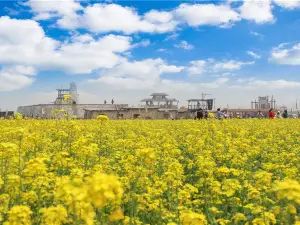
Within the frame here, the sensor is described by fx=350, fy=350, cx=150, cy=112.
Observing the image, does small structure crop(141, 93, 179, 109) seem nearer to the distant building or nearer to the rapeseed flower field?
the distant building

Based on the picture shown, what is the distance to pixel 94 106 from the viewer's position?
58.0 metres

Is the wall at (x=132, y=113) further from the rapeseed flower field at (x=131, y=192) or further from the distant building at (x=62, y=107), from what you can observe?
the rapeseed flower field at (x=131, y=192)

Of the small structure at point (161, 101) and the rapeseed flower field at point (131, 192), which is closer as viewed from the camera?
the rapeseed flower field at point (131, 192)

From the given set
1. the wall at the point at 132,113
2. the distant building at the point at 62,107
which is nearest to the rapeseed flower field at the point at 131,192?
the wall at the point at 132,113

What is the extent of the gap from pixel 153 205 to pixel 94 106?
54.4m

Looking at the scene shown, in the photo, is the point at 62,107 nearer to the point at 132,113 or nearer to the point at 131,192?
the point at 132,113

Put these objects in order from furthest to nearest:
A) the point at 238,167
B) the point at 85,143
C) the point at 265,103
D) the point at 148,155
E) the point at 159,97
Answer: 1. the point at 265,103
2. the point at 159,97
3. the point at 238,167
4. the point at 85,143
5. the point at 148,155

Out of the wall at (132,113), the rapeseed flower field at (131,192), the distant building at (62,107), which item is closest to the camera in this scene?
the rapeseed flower field at (131,192)

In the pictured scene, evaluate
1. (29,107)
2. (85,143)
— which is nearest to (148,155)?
(85,143)

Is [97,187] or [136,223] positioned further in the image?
[136,223]

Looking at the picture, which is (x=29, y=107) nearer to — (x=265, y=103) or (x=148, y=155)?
(x=265, y=103)

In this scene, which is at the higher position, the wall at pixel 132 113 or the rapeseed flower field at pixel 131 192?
the wall at pixel 132 113

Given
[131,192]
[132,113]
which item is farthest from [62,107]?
[131,192]

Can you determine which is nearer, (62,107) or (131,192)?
(131,192)
